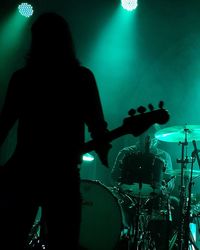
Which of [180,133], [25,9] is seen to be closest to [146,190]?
[180,133]

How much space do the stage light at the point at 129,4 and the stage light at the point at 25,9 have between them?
1.98 meters

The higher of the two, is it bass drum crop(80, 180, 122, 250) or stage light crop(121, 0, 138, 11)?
stage light crop(121, 0, 138, 11)

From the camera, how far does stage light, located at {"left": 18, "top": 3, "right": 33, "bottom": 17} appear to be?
7.45 m

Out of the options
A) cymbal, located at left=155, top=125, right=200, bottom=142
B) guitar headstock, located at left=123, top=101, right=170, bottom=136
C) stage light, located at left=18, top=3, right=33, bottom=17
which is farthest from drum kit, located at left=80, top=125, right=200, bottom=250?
stage light, located at left=18, top=3, right=33, bottom=17

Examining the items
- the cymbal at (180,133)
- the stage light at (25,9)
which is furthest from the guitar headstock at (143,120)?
the stage light at (25,9)

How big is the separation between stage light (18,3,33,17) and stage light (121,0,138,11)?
1976 mm

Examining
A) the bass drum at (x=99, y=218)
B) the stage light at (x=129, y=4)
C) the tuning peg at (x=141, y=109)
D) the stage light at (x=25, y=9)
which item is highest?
the stage light at (x=129, y=4)

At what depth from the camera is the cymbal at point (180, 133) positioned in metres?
5.39

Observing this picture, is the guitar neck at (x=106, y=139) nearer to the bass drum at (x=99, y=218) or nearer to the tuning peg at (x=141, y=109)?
the tuning peg at (x=141, y=109)

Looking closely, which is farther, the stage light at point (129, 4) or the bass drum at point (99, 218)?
the stage light at point (129, 4)

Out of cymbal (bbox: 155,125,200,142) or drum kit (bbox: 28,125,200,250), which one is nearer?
drum kit (bbox: 28,125,200,250)

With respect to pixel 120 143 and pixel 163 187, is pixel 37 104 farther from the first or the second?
pixel 120 143

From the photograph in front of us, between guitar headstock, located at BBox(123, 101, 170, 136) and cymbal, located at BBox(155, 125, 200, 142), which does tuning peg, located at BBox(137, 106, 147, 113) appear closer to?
guitar headstock, located at BBox(123, 101, 170, 136)

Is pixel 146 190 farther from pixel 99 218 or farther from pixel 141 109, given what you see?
pixel 141 109
